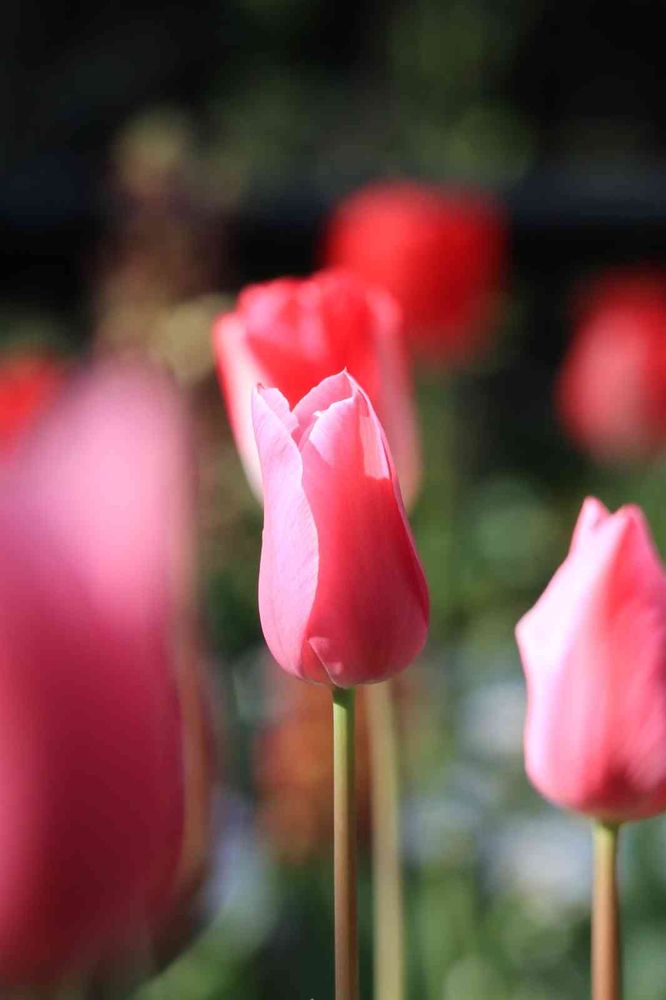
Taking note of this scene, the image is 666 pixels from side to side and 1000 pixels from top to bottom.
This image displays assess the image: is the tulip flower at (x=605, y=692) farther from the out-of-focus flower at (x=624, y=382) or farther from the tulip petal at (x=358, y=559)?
the out-of-focus flower at (x=624, y=382)

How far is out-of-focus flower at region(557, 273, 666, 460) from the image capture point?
2.79ft

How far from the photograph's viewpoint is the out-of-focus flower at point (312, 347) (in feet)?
Result: 1.08

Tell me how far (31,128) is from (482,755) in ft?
4.62

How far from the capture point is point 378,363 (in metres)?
0.34

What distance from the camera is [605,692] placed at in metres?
0.26

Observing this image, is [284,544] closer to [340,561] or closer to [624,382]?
[340,561]

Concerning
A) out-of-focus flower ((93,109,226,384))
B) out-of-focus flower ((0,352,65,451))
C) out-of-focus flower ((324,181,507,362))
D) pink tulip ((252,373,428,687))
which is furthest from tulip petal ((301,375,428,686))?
out-of-focus flower ((324,181,507,362))

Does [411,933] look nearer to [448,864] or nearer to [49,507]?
[448,864]

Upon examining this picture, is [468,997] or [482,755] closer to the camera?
[468,997]

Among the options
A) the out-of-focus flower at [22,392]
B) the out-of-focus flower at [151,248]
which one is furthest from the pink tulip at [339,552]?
the out-of-focus flower at [151,248]

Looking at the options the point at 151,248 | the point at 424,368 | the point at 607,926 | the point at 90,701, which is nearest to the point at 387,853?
the point at 607,926

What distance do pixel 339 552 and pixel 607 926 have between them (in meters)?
0.09

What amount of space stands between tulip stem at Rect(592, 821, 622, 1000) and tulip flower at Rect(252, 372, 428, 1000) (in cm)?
5

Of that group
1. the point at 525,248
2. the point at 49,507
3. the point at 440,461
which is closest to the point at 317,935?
the point at 440,461
